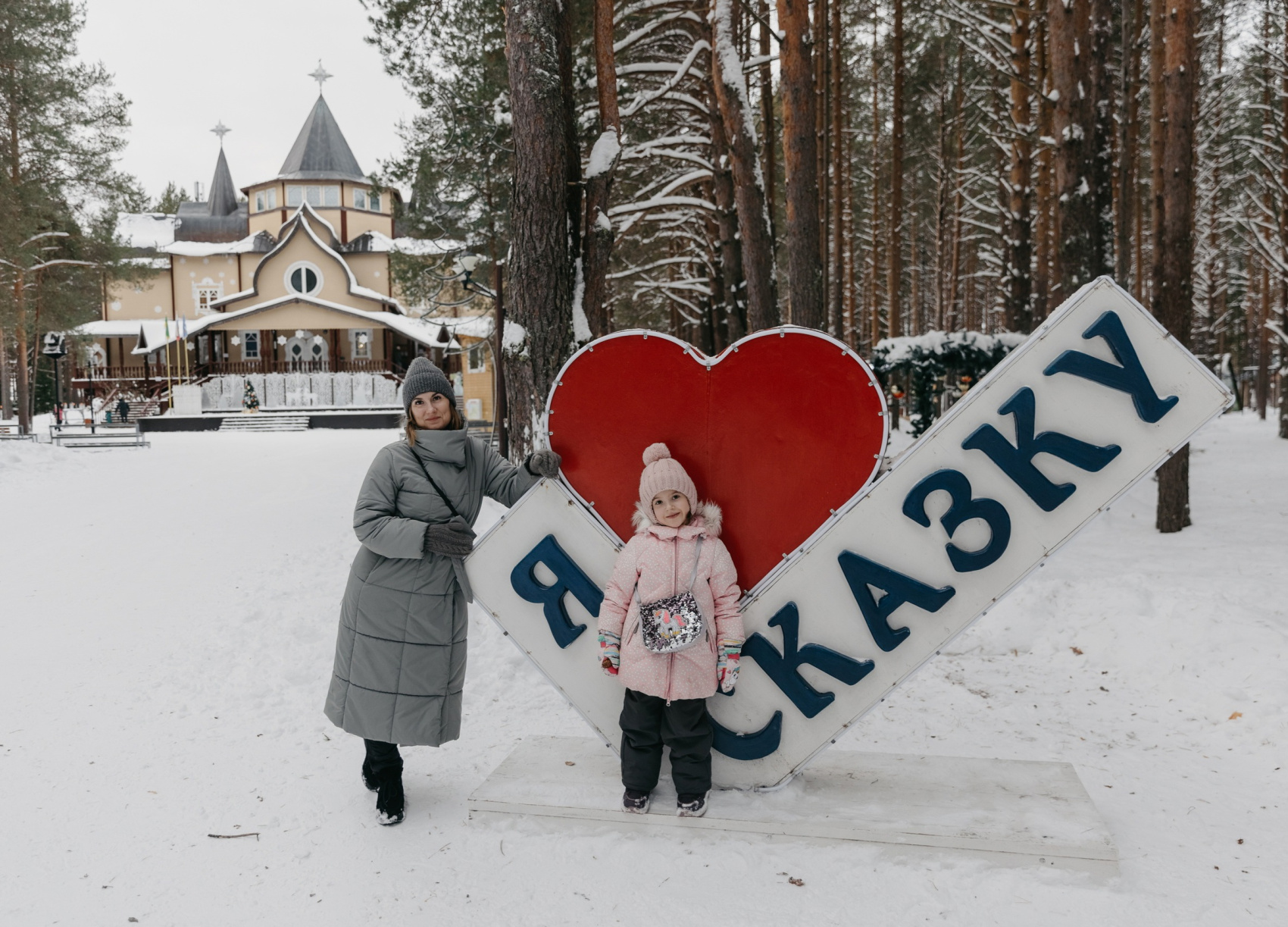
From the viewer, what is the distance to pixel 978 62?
1828cm

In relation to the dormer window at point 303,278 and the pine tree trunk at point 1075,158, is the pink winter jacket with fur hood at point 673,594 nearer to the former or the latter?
the pine tree trunk at point 1075,158

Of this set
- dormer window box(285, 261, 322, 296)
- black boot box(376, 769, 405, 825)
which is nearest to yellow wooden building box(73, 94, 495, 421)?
dormer window box(285, 261, 322, 296)

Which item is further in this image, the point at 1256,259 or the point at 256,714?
the point at 1256,259

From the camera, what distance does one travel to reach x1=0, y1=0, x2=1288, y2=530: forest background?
21.3 ft

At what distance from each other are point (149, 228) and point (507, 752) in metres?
52.9

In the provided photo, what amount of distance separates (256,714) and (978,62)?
61.6ft

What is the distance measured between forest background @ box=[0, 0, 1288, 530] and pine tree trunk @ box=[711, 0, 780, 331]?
0.03 metres

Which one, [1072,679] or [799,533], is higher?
[799,533]

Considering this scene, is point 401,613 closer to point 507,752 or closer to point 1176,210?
point 507,752

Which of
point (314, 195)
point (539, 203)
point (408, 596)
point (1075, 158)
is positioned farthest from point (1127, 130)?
point (314, 195)

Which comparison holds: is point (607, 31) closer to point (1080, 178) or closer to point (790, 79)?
point (790, 79)

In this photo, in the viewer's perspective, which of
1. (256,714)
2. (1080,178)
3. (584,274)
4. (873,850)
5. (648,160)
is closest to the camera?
(873,850)

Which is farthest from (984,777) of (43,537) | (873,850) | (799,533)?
(43,537)

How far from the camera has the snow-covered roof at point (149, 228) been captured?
46875mm
